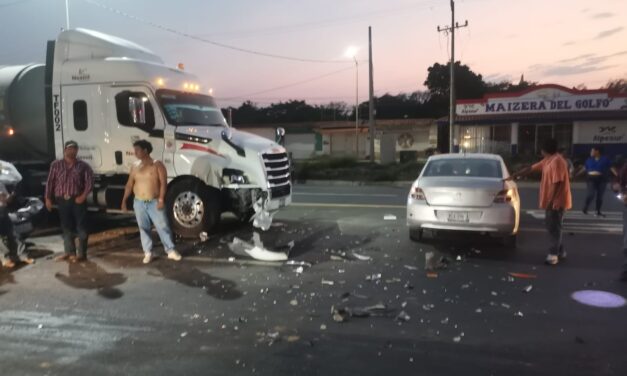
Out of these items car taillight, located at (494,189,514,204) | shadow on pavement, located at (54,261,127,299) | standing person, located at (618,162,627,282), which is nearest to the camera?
shadow on pavement, located at (54,261,127,299)

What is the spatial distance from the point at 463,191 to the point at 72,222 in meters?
5.85

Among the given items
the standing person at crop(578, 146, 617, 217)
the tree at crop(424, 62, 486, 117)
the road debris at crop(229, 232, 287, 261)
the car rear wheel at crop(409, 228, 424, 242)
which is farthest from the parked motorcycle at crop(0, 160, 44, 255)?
the tree at crop(424, 62, 486, 117)

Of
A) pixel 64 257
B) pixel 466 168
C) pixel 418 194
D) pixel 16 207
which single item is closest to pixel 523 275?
pixel 418 194

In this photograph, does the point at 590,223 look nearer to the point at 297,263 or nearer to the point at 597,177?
the point at 597,177

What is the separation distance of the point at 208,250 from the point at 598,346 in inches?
221

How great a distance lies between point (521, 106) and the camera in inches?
1216

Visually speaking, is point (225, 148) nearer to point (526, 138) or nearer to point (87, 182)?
point (87, 182)

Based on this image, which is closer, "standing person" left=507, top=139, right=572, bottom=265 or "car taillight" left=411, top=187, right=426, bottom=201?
"standing person" left=507, top=139, right=572, bottom=265

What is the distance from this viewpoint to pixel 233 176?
27.5 ft

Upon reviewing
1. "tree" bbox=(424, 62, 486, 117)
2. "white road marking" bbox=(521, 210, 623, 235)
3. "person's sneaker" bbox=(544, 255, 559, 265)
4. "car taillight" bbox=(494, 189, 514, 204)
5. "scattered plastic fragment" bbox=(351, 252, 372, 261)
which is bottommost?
"white road marking" bbox=(521, 210, 623, 235)

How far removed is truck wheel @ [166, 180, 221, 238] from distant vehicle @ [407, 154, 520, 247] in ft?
11.0

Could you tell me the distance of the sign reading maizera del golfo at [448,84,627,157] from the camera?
29016 mm

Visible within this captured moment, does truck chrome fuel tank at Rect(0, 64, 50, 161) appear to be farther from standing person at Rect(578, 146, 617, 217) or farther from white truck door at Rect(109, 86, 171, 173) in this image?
standing person at Rect(578, 146, 617, 217)

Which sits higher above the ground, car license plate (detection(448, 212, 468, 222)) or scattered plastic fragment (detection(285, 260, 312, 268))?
car license plate (detection(448, 212, 468, 222))
